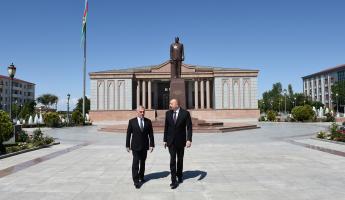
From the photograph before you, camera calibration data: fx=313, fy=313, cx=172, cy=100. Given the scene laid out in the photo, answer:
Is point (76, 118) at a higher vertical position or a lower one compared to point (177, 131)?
lower

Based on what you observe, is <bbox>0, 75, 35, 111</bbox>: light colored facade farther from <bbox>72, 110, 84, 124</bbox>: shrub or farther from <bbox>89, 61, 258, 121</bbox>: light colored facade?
<bbox>72, 110, 84, 124</bbox>: shrub

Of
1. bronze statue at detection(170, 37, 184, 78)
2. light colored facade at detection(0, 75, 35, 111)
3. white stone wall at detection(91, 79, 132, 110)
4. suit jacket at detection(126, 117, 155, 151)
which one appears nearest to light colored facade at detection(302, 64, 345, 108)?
white stone wall at detection(91, 79, 132, 110)

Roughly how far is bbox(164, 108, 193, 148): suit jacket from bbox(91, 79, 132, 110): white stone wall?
179ft

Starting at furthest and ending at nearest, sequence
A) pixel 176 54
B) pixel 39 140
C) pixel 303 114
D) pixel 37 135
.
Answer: pixel 303 114, pixel 176 54, pixel 37 135, pixel 39 140

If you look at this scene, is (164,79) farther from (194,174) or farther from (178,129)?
(178,129)

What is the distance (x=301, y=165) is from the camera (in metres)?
9.96

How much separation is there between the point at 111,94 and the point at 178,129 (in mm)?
55497

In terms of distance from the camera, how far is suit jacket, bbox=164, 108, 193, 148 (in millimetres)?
7370

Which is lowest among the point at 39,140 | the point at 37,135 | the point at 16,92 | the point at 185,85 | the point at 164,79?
the point at 39,140

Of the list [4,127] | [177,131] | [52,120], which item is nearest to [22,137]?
[4,127]

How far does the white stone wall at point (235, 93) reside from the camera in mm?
61875

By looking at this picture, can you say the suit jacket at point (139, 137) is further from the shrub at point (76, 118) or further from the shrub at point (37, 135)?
the shrub at point (76, 118)

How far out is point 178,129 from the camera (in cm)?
740

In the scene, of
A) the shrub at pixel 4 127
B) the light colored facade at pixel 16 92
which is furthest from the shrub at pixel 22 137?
the light colored facade at pixel 16 92
